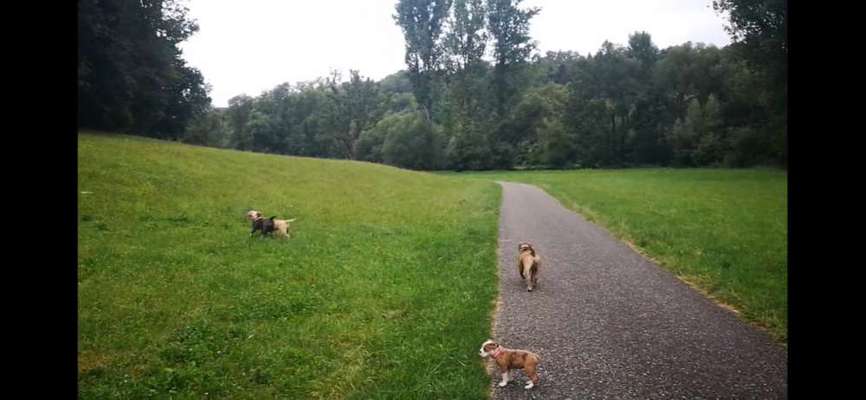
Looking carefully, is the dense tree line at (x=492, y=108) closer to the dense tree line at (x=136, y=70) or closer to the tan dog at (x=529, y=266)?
the dense tree line at (x=136, y=70)

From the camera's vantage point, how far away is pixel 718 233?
15391 millimetres

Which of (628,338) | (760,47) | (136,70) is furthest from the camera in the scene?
(136,70)

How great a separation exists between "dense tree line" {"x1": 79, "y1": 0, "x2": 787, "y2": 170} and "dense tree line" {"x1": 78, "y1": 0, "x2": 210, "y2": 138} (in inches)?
286

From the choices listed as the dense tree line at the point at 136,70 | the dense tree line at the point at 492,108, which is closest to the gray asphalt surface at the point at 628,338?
the dense tree line at the point at 136,70

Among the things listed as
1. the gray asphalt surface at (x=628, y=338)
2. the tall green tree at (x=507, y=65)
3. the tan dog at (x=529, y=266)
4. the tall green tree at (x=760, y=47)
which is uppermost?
the tall green tree at (x=507, y=65)

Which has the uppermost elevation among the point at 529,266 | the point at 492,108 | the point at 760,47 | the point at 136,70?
the point at 492,108

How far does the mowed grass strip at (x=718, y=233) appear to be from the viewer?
27.8 ft

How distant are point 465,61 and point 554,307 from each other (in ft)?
216

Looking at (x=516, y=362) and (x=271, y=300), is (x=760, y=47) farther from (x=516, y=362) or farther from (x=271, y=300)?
(x=271, y=300)

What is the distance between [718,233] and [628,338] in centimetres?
1094

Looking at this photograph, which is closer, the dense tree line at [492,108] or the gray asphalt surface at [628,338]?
the gray asphalt surface at [628,338]

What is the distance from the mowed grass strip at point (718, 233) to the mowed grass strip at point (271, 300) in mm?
4272

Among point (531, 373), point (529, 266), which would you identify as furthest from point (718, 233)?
point (531, 373)

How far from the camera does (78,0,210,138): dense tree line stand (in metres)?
30.7
